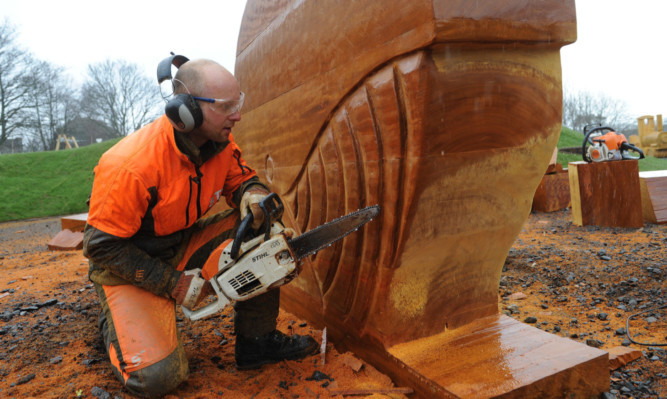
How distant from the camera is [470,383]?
63.9 inches

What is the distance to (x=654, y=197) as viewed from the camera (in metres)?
5.90

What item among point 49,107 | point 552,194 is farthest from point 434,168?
point 49,107

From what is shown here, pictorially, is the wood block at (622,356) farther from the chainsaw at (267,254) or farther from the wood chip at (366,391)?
the chainsaw at (267,254)

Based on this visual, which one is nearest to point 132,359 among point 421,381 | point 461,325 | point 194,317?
point 194,317

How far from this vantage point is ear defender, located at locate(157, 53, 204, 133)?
1888mm

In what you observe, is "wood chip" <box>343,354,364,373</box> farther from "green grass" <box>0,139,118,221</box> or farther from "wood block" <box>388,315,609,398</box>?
"green grass" <box>0,139,118,221</box>

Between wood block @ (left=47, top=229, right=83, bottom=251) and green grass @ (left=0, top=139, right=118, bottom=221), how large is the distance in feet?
28.2

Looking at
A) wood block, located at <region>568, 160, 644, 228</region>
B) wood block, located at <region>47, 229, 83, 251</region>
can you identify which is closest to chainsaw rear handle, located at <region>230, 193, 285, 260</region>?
wood block, located at <region>568, 160, 644, 228</region>

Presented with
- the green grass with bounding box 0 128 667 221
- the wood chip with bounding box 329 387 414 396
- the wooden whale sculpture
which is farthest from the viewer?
the green grass with bounding box 0 128 667 221

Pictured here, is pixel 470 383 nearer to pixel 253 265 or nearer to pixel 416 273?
pixel 416 273

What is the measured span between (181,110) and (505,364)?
181cm

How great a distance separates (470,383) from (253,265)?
104 cm

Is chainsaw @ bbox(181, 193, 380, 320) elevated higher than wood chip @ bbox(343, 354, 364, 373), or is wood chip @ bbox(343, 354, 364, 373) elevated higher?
chainsaw @ bbox(181, 193, 380, 320)

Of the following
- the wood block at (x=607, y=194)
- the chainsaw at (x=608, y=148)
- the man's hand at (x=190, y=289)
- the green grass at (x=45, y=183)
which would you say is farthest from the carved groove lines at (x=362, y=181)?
the green grass at (x=45, y=183)
